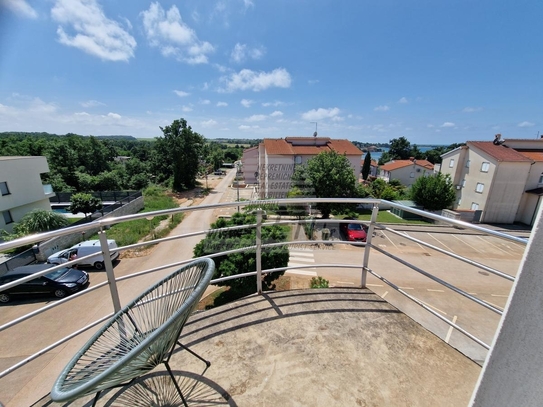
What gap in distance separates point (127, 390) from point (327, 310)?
1721mm

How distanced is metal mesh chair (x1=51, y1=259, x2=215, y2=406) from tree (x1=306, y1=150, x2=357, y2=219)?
55.3ft

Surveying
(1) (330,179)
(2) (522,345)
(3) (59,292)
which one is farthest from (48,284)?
(1) (330,179)

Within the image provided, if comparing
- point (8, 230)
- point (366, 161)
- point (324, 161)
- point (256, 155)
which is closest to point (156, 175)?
point (256, 155)

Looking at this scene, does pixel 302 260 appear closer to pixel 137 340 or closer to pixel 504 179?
pixel 137 340

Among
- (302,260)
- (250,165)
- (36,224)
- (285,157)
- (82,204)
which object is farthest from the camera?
(250,165)

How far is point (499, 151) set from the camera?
19406mm

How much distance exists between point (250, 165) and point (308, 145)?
1254cm

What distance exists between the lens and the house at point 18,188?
15188 mm

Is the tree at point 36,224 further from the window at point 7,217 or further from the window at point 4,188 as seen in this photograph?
the window at point 4,188

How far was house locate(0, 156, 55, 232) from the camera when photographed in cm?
1519

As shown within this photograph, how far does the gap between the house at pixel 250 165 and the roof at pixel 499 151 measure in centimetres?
2625

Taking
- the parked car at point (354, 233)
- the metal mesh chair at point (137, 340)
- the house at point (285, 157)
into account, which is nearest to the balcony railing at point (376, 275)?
the metal mesh chair at point (137, 340)

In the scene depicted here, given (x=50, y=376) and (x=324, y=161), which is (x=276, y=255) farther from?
(x=324, y=161)

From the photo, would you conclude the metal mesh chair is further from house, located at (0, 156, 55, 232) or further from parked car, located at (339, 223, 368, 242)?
house, located at (0, 156, 55, 232)
